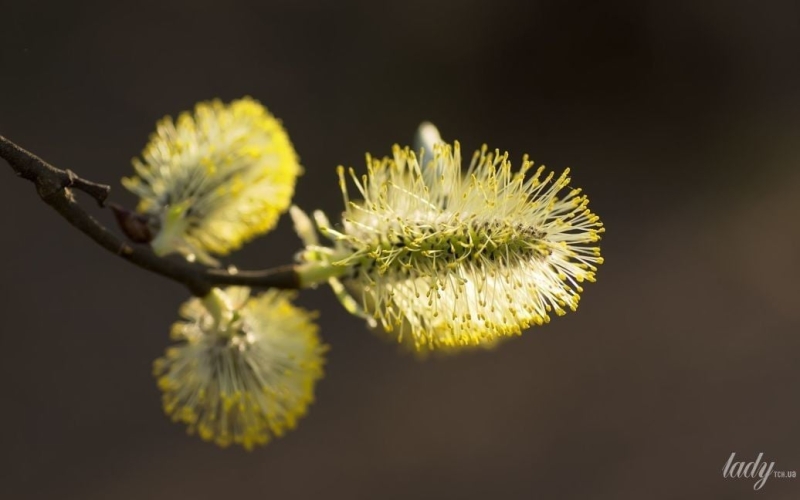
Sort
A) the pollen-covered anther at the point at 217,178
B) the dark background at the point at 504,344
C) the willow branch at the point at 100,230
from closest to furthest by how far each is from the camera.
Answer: the willow branch at the point at 100,230 < the pollen-covered anther at the point at 217,178 < the dark background at the point at 504,344

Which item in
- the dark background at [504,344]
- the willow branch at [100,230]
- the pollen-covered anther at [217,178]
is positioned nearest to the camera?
the willow branch at [100,230]

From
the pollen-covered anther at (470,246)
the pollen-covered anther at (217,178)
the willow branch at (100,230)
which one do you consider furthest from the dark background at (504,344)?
the pollen-covered anther at (470,246)

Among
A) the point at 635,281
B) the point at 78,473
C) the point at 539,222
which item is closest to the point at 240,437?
the point at 539,222

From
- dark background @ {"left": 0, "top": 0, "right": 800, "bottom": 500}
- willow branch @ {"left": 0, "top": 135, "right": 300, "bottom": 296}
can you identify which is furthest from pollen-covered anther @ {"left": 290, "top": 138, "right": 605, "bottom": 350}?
dark background @ {"left": 0, "top": 0, "right": 800, "bottom": 500}

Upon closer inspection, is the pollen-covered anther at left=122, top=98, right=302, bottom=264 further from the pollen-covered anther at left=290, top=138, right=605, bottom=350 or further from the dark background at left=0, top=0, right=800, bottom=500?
the dark background at left=0, top=0, right=800, bottom=500

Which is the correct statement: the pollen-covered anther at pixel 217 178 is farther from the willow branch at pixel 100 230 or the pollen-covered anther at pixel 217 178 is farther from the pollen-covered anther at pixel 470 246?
the pollen-covered anther at pixel 470 246

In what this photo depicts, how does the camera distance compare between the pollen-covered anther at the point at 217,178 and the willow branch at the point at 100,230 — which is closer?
the willow branch at the point at 100,230

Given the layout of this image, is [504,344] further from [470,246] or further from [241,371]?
[470,246]

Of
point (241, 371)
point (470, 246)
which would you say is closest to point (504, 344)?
point (241, 371)
